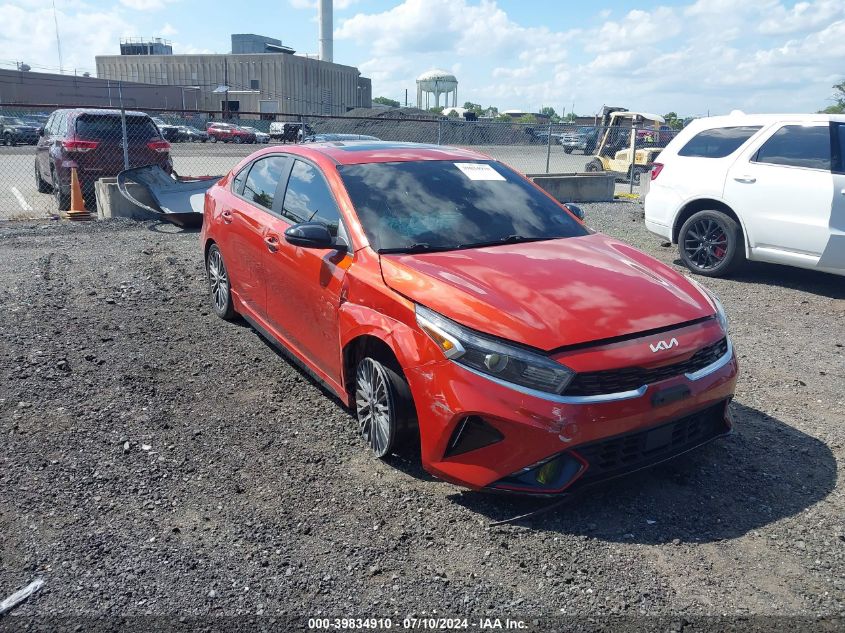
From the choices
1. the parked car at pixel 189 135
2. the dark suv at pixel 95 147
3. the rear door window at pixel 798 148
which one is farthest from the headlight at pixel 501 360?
the parked car at pixel 189 135

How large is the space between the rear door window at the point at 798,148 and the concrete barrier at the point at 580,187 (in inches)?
Result: 295

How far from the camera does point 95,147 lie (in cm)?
1225

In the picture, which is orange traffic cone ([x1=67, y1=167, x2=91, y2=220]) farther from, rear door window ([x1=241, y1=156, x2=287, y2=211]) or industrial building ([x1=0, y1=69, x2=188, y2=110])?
industrial building ([x1=0, y1=69, x2=188, y2=110])

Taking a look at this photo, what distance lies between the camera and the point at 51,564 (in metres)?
2.95

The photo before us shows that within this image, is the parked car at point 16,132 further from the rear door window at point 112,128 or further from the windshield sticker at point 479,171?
the windshield sticker at point 479,171

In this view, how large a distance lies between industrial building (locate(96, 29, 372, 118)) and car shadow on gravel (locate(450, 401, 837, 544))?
6868 cm

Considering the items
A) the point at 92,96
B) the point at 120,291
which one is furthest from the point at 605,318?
the point at 92,96

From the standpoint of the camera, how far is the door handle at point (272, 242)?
4.69 metres

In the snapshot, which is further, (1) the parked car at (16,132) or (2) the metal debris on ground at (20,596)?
(1) the parked car at (16,132)

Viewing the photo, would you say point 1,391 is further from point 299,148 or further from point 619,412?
→ point 619,412

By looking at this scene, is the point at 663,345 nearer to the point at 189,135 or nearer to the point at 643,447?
the point at 643,447

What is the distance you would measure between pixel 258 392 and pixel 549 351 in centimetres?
242

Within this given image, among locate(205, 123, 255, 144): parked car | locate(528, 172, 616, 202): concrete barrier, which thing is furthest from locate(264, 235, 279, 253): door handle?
locate(205, 123, 255, 144): parked car

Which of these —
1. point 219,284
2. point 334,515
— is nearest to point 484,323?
point 334,515
